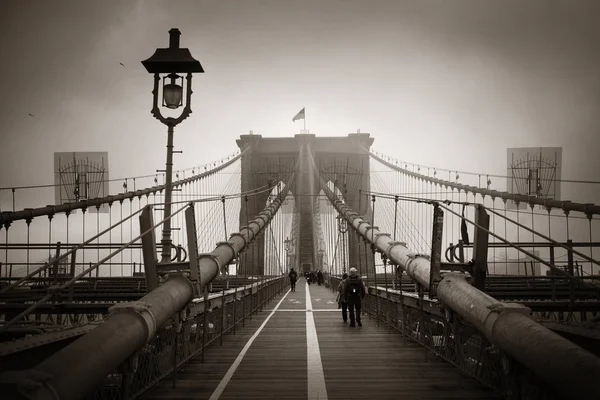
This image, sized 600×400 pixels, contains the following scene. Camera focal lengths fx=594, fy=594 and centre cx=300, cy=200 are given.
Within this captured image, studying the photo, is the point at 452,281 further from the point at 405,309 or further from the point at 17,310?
the point at 17,310

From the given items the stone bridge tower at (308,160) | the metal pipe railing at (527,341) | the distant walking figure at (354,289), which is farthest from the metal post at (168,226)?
the stone bridge tower at (308,160)

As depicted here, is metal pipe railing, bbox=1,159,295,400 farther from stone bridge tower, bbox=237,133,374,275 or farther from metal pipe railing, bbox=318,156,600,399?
stone bridge tower, bbox=237,133,374,275

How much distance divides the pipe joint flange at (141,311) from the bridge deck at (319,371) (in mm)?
1673

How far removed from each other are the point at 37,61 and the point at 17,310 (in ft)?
35.8

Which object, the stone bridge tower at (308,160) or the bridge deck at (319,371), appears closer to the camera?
the bridge deck at (319,371)

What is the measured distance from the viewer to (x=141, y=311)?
13.4 feet

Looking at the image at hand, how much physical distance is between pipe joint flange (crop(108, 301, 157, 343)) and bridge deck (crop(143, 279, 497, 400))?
5.49 feet

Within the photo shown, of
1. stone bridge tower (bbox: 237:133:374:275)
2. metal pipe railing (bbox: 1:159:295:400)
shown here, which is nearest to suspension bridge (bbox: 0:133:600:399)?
metal pipe railing (bbox: 1:159:295:400)

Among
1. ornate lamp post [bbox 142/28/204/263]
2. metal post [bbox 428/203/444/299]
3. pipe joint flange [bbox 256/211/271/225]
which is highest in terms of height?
ornate lamp post [bbox 142/28/204/263]

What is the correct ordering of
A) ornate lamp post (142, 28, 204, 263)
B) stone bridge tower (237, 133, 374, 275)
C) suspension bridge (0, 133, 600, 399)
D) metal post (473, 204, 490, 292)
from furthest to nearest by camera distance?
stone bridge tower (237, 133, 374, 275) < ornate lamp post (142, 28, 204, 263) < metal post (473, 204, 490, 292) < suspension bridge (0, 133, 600, 399)

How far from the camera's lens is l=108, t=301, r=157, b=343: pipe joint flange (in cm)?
403

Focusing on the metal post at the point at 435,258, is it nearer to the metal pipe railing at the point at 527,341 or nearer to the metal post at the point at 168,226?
the metal pipe railing at the point at 527,341

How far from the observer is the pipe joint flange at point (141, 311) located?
4.03 meters

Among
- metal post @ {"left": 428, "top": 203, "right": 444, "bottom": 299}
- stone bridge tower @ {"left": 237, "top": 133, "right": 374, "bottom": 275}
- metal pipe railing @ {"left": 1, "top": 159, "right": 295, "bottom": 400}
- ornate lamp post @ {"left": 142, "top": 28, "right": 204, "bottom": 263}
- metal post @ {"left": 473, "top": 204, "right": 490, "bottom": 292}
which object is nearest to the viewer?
metal pipe railing @ {"left": 1, "top": 159, "right": 295, "bottom": 400}
